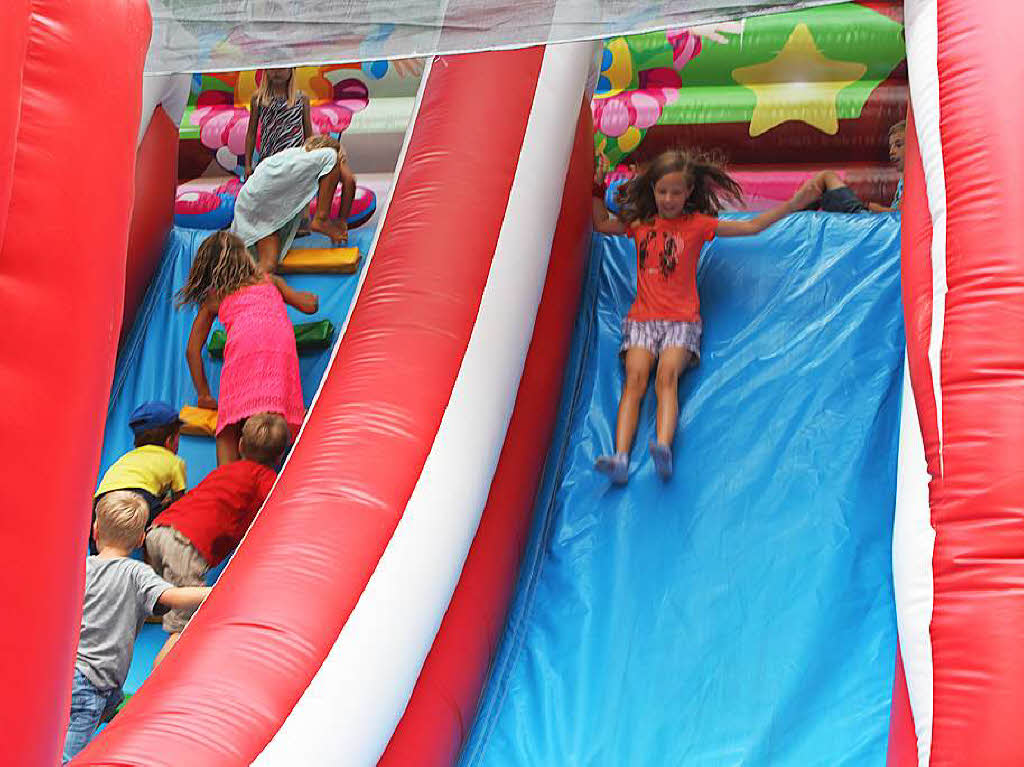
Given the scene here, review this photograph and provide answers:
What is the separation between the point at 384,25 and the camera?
1.86 meters

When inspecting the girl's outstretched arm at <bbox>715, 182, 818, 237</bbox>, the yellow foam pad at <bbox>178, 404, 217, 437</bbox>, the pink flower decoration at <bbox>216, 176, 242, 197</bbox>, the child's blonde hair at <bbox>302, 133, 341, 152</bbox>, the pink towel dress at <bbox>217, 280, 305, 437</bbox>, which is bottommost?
the yellow foam pad at <bbox>178, 404, 217, 437</bbox>

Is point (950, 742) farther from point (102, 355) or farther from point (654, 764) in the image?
point (102, 355)

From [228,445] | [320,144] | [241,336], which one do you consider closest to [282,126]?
[320,144]

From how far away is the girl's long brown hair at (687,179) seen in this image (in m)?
2.87

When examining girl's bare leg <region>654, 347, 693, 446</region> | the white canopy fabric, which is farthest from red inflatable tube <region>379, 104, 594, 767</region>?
the white canopy fabric

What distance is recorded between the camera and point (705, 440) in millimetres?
2547

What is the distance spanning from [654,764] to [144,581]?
0.86 m

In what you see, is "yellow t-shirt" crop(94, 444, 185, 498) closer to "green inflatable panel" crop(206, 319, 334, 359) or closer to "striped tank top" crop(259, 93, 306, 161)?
"green inflatable panel" crop(206, 319, 334, 359)

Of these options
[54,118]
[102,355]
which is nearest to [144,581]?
[102,355]

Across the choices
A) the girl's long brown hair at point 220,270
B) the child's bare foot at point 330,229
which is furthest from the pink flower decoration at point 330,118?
the girl's long brown hair at point 220,270

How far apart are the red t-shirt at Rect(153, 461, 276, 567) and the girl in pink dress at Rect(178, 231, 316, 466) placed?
7.7 inches

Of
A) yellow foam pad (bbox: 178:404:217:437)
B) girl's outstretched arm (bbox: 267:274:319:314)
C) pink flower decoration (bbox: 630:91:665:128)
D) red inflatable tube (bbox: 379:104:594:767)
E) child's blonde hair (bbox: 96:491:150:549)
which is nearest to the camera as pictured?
red inflatable tube (bbox: 379:104:594:767)

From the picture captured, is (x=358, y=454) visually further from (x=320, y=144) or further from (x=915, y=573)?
(x=320, y=144)

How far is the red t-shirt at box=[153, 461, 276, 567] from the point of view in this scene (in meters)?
2.43
